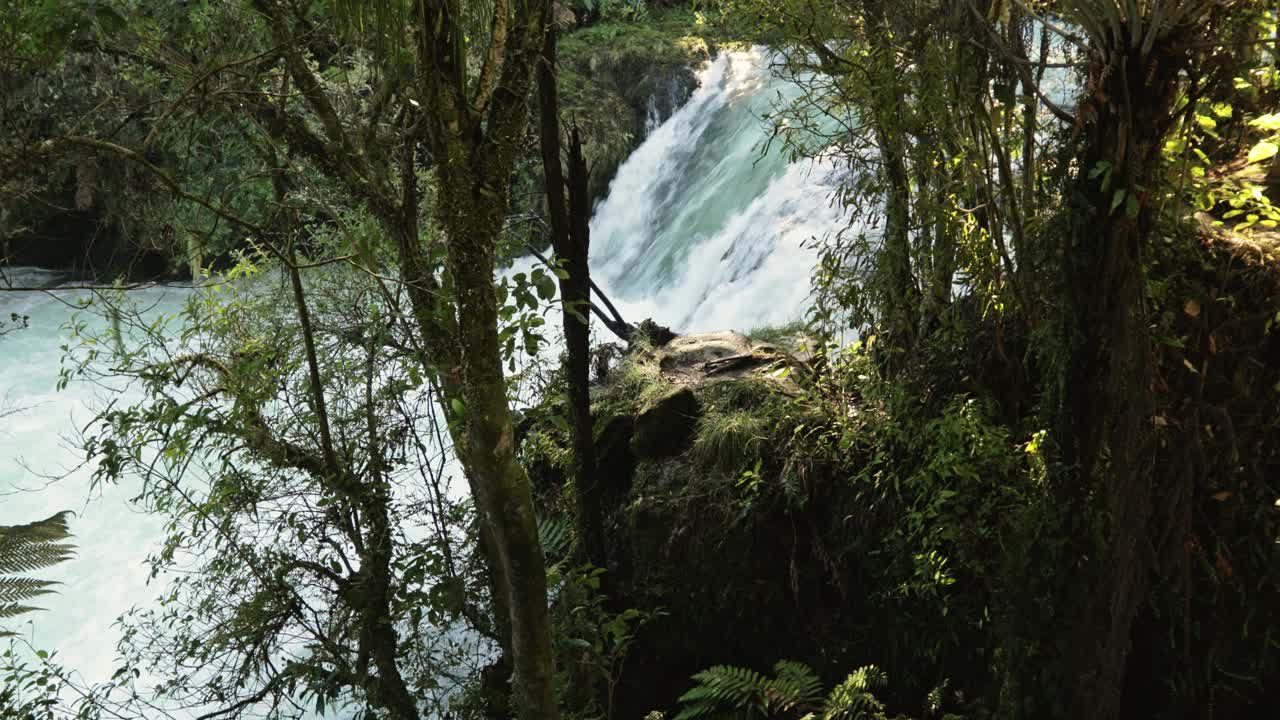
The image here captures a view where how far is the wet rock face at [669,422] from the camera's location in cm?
535

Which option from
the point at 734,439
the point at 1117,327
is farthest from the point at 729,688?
the point at 1117,327

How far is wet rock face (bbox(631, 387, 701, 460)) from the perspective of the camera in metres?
5.35

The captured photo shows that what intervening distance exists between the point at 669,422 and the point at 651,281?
406 cm

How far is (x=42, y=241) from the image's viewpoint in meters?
11.8

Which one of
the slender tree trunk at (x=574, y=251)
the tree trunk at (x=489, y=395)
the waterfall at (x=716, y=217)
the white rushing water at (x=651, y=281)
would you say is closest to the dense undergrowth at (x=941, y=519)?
the slender tree trunk at (x=574, y=251)

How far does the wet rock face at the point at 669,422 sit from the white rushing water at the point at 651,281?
2.13 m

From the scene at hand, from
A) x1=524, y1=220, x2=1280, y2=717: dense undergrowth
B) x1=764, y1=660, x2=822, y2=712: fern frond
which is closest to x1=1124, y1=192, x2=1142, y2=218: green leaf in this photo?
x1=524, y1=220, x2=1280, y2=717: dense undergrowth

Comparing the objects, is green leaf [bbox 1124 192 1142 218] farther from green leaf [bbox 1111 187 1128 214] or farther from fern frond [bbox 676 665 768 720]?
fern frond [bbox 676 665 768 720]

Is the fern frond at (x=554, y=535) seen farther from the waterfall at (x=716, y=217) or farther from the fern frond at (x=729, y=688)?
the waterfall at (x=716, y=217)

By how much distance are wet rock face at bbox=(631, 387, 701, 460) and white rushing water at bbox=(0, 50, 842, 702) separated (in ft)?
7.00

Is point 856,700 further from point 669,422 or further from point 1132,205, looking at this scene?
point 1132,205

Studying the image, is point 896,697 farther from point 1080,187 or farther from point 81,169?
point 81,169

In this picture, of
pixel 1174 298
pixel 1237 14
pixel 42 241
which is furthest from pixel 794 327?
pixel 42 241

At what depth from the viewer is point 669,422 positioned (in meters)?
5.36
